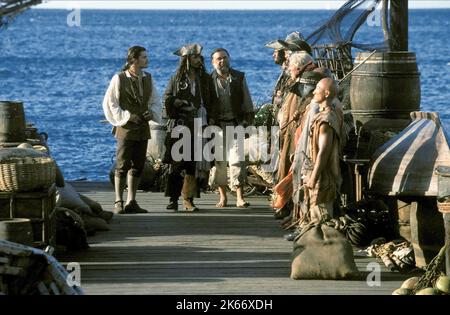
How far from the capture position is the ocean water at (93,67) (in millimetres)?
31625

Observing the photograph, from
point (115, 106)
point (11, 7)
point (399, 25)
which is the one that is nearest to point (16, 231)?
point (115, 106)

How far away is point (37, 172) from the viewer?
447 inches

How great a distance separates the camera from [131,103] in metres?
14.1

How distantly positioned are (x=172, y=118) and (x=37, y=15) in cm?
17126

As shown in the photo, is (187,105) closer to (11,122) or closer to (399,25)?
(11,122)

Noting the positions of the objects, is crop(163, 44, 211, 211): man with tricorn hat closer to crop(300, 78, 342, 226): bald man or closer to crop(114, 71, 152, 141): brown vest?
crop(114, 71, 152, 141): brown vest

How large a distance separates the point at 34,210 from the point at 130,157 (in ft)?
9.58

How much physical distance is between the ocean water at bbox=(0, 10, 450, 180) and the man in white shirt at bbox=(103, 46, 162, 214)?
2978mm

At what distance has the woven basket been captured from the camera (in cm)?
1129
